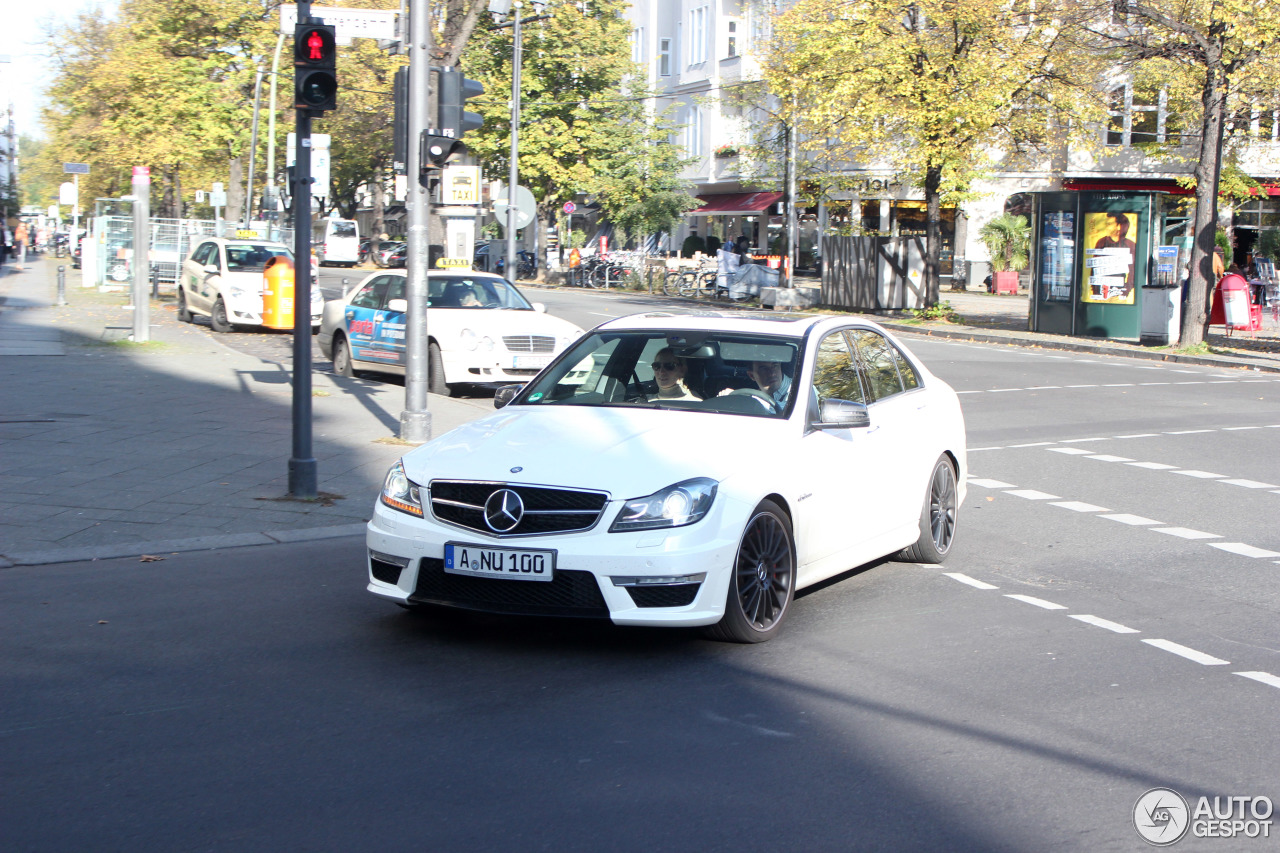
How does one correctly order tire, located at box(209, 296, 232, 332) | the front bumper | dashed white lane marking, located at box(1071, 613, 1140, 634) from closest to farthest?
the front bumper
dashed white lane marking, located at box(1071, 613, 1140, 634)
tire, located at box(209, 296, 232, 332)

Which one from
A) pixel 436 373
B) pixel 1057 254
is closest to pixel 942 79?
pixel 1057 254

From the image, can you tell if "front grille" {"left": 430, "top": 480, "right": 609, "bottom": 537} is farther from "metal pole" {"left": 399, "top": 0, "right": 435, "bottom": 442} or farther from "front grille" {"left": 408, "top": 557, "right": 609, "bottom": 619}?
"metal pole" {"left": 399, "top": 0, "right": 435, "bottom": 442}

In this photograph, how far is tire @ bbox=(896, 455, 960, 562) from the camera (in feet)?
25.5

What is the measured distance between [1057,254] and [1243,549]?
68.2 ft

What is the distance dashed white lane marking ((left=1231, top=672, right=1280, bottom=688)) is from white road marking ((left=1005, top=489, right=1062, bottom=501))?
4537 millimetres

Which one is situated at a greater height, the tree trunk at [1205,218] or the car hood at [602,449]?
the tree trunk at [1205,218]

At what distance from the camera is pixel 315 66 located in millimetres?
Result: 9406

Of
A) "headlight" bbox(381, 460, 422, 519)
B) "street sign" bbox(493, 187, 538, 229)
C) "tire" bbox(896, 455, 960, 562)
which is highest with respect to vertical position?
"street sign" bbox(493, 187, 538, 229)

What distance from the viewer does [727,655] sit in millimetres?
5820

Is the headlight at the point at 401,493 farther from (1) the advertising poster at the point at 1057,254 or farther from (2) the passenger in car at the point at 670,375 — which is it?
(1) the advertising poster at the point at 1057,254

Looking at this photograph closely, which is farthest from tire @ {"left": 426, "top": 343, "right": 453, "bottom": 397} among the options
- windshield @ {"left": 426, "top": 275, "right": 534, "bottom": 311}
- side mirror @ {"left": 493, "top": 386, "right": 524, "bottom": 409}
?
side mirror @ {"left": 493, "top": 386, "right": 524, "bottom": 409}

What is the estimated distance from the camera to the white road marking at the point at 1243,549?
8.28m

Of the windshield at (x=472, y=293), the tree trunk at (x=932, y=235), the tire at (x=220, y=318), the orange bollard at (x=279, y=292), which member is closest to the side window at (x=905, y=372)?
the windshield at (x=472, y=293)

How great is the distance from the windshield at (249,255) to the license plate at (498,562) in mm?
21313
